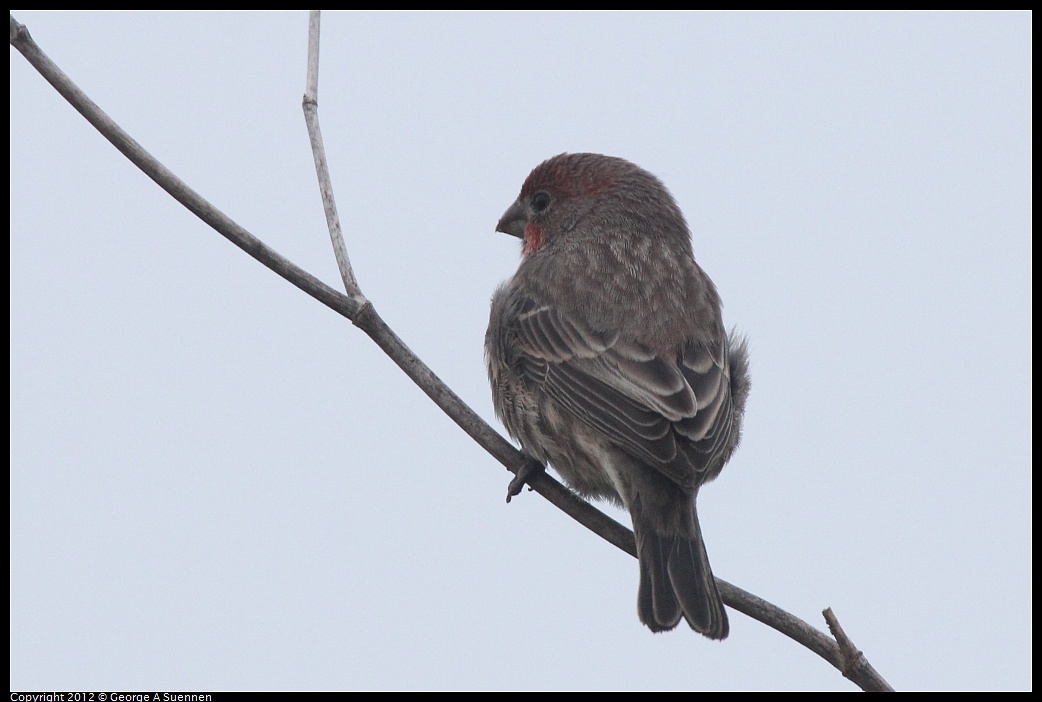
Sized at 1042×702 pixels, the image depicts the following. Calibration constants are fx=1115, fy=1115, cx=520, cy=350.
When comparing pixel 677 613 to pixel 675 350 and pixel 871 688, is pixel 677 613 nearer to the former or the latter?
pixel 871 688

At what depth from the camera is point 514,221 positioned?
7.41m

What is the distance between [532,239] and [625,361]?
5.59ft

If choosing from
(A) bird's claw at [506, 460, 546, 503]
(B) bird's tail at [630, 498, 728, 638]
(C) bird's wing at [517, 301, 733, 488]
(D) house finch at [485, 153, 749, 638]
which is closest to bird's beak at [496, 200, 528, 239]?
(D) house finch at [485, 153, 749, 638]

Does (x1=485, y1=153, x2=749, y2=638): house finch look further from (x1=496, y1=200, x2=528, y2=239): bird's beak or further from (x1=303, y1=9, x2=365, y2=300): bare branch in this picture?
(x1=303, y1=9, x2=365, y2=300): bare branch

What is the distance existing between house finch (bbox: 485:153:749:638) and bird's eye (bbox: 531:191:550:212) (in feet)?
0.03

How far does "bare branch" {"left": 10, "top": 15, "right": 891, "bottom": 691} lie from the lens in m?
4.42

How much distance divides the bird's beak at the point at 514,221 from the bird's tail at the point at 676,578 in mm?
2605

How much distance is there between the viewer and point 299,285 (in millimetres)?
4957

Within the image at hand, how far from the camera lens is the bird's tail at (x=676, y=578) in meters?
4.96

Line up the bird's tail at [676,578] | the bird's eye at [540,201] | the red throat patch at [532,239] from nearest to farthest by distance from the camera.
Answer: the bird's tail at [676,578] → the red throat patch at [532,239] → the bird's eye at [540,201]

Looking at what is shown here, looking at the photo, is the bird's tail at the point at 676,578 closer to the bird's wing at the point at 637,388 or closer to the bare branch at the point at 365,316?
the bare branch at the point at 365,316

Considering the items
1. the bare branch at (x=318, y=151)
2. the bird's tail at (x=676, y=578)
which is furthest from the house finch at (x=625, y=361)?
the bare branch at (x=318, y=151)

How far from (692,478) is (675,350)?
96 centimetres

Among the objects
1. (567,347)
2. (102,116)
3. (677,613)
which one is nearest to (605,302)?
(567,347)
